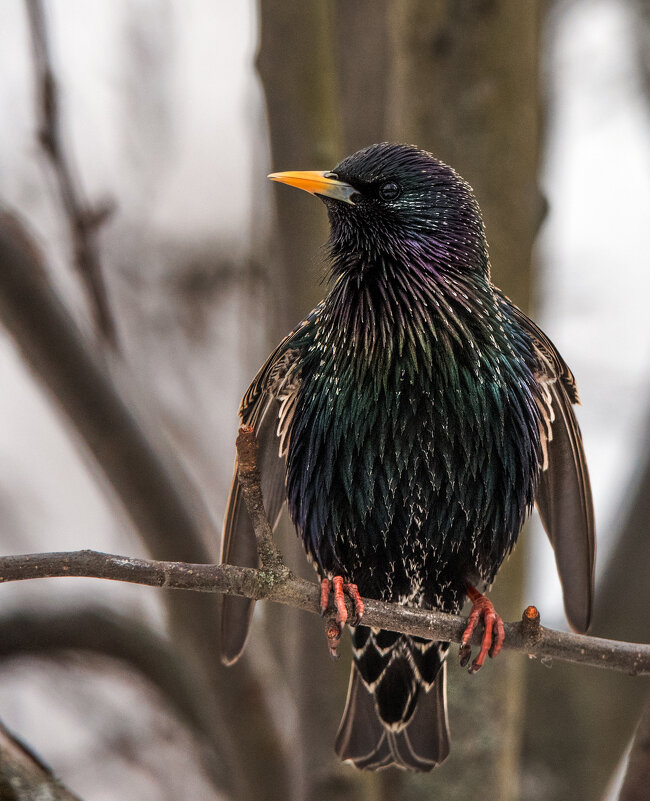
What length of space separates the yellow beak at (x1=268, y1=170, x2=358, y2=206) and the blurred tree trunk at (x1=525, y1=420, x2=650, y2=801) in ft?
7.01

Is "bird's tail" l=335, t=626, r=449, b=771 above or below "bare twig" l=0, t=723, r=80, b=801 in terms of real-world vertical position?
below

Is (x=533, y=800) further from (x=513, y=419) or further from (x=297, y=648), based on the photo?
(x=513, y=419)

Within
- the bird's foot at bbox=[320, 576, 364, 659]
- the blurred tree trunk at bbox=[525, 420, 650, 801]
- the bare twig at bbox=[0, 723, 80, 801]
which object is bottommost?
the blurred tree trunk at bbox=[525, 420, 650, 801]

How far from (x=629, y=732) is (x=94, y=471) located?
9.33ft

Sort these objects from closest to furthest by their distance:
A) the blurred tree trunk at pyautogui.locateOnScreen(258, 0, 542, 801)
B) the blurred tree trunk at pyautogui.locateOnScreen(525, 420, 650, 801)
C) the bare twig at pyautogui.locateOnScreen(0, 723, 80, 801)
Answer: the bare twig at pyautogui.locateOnScreen(0, 723, 80, 801) < the blurred tree trunk at pyautogui.locateOnScreen(258, 0, 542, 801) < the blurred tree trunk at pyautogui.locateOnScreen(525, 420, 650, 801)

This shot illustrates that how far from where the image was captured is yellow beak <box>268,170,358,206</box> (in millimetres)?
3488

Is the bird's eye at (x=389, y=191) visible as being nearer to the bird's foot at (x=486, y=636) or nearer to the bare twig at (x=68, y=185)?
the bare twig at (x=68, y=185)

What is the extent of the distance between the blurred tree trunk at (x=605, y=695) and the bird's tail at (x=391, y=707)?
1.05 m

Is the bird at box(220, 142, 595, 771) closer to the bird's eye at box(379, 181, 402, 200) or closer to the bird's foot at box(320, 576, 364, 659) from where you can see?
the bird's eye at box(379, 181, 402, 200)

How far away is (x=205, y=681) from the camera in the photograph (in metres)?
4.28

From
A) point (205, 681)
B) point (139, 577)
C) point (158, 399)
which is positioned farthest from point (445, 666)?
point (158, 399)

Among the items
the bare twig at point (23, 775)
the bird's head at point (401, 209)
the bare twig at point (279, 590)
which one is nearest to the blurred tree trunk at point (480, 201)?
the bird's head at point (401, 209)

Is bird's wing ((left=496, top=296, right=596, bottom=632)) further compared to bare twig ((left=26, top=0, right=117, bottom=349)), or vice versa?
bird's wing ((left=496, top=296, right=596, bottom=632))

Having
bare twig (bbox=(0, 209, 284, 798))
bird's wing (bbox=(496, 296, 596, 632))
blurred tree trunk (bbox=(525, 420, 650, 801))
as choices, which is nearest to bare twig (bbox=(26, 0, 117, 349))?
bare twig (bbox=(0, 209, 284, 798))
